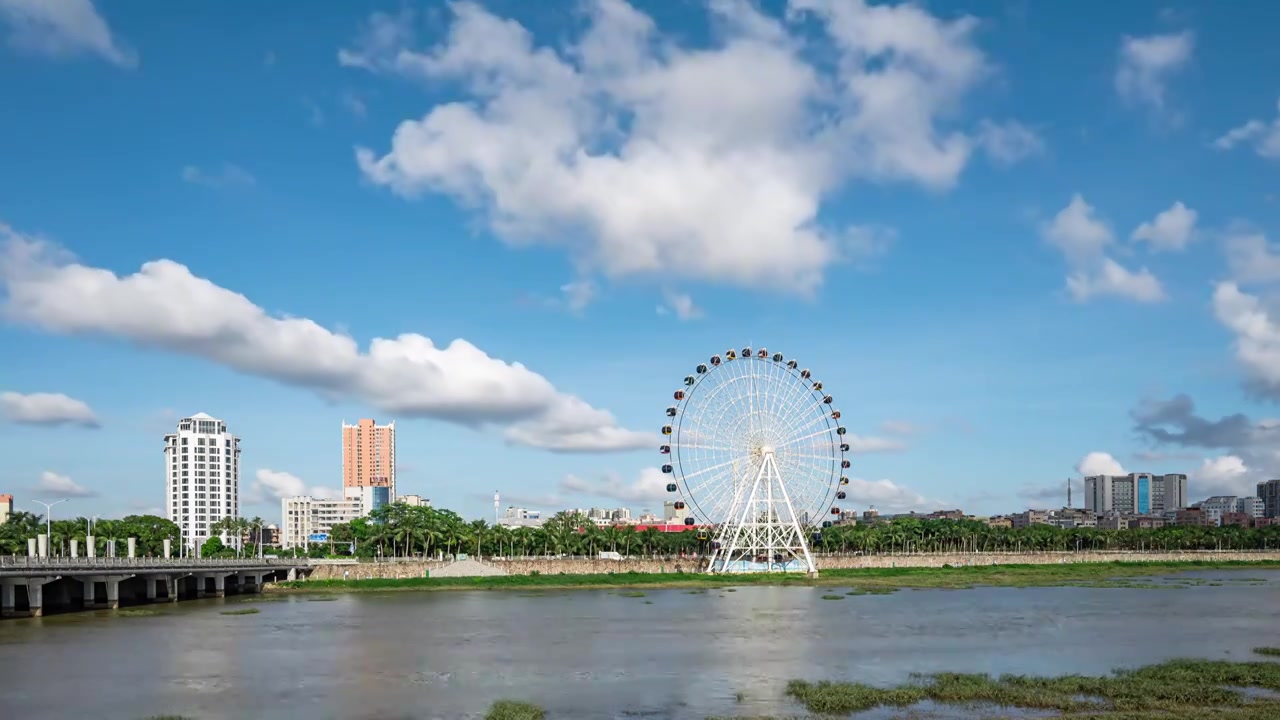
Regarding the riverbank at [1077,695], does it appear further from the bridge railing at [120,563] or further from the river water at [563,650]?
the bridge railing at [120,563]

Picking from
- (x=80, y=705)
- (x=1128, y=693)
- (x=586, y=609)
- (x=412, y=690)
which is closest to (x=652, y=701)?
(x=412, y=690)

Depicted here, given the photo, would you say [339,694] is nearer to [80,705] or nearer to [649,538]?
[80,705]

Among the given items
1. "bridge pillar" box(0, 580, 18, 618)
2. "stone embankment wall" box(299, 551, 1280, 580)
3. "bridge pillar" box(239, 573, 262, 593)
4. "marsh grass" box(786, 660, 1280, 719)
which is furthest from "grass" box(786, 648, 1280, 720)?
"bridge pillar" box(239, 573, 262, 593)

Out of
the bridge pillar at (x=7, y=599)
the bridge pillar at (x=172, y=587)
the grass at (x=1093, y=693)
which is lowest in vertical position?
the bridge pillar at (x=172, y=587)

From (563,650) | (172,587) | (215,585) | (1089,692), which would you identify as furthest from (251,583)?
(1089,692)

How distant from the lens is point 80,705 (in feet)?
148

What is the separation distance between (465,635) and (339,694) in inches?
996

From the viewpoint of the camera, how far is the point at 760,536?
141250mm

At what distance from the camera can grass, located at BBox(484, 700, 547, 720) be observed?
4004 centimetres

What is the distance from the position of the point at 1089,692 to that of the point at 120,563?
294 feet

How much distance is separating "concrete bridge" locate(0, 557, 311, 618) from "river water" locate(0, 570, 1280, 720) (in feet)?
12.6

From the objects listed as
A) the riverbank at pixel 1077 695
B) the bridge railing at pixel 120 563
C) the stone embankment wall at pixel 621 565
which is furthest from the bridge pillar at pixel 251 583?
the riverbank at pixel 1077 695

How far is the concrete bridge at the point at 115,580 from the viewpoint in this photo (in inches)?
3521

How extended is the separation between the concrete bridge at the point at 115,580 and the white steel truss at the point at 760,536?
51.9m
